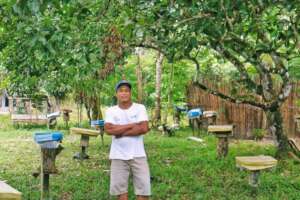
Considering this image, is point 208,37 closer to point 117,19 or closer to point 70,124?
point 117,19

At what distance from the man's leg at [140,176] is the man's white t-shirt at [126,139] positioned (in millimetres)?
71

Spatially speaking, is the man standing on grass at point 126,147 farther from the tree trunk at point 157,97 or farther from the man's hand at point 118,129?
the tree trunk at point 157,97

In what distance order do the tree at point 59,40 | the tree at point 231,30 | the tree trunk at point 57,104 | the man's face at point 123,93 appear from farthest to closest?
the tree trunk at point 57,104
the tree at point 231,30
the man's face at point 123,93
the tree at point 59,40

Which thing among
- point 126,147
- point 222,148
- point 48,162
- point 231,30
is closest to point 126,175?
point 126,147

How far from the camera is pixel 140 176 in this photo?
569 centimetres

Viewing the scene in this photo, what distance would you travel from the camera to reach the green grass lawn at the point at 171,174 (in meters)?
7.10

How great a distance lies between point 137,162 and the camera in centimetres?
564

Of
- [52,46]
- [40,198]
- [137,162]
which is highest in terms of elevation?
[52,46]

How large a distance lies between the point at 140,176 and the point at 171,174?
9.08 feet

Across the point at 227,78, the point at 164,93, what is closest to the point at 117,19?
the point at 227,78

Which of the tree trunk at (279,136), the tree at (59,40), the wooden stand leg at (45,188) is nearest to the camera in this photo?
the tree at (59,40)

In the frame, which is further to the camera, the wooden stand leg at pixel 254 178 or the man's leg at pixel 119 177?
the wooden stand leg at pixel 254 178

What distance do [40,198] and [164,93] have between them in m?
11.9

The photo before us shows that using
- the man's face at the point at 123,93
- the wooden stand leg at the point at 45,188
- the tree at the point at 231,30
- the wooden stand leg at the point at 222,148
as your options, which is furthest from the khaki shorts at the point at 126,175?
the wooden stand leg at the point at 222,148
